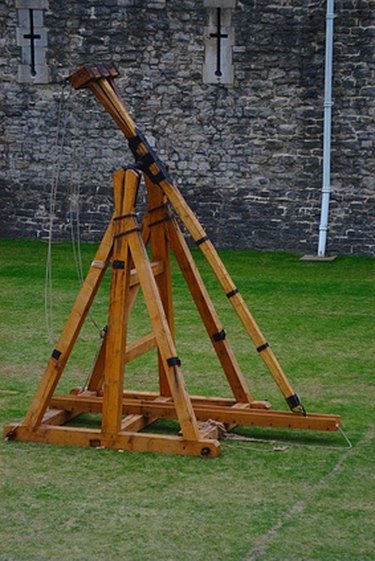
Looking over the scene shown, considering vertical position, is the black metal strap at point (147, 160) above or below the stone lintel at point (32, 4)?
below

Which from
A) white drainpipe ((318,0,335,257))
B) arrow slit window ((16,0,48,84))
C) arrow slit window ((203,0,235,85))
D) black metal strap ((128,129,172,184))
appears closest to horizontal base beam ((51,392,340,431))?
black metal strap ((128,129,172,184))

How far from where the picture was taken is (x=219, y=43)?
15.2 metres

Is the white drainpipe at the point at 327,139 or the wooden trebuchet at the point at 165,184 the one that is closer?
the wooden trebuchet at the point at 165,184

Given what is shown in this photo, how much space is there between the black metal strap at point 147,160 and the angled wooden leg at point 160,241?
0.09 m

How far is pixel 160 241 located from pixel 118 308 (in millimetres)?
687

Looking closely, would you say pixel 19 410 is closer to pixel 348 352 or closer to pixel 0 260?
pixel 348 352

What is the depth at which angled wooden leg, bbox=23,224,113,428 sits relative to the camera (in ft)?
23.5

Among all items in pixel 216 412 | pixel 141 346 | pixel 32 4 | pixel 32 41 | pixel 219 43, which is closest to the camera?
pixel 216 412

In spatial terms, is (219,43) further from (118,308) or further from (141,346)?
(118,308)

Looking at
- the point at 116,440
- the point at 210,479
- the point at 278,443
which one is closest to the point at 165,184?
the point at 116,440

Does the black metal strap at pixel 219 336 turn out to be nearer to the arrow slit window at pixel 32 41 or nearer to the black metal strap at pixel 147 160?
the black metal strap at pixel 147 160

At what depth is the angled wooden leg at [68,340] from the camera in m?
7.15

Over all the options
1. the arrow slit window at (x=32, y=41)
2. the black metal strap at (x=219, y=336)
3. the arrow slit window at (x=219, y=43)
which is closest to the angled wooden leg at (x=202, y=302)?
the black metal strap at (x=219, y=336)

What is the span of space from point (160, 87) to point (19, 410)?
26.9 ft
